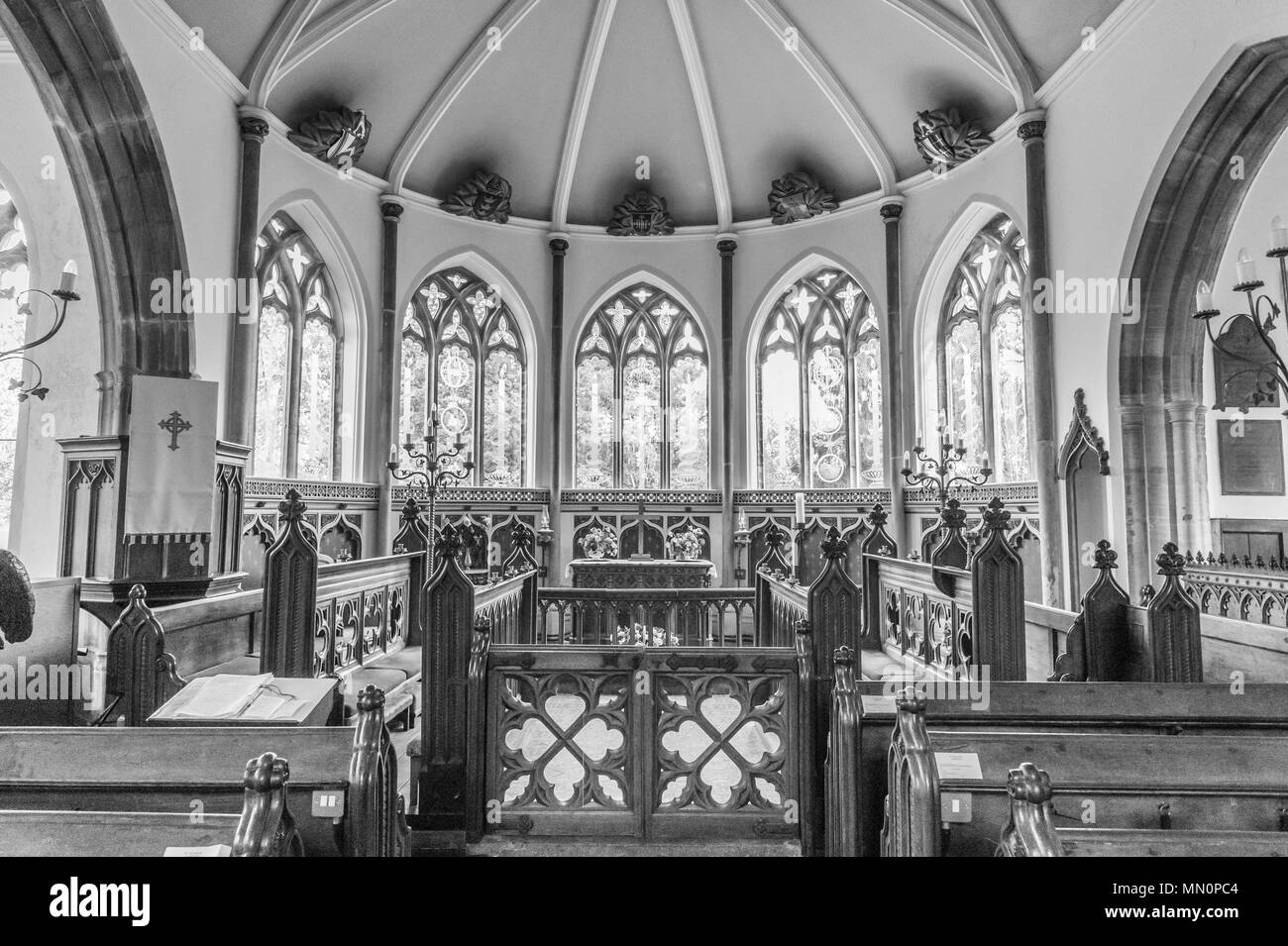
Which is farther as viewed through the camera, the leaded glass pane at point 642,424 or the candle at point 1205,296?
the leaded glass pane at point 642,424

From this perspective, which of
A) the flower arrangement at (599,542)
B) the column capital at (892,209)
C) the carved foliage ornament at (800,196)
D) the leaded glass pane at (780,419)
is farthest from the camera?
the leaded glass pane at (780,419)

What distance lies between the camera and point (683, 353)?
1256cm

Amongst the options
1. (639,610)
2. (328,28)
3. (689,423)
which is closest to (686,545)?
(689,423)

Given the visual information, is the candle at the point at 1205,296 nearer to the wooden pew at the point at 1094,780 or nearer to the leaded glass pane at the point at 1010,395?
the leaded glass pane at the point at 1010,395

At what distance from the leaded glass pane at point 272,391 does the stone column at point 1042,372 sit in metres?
9.17

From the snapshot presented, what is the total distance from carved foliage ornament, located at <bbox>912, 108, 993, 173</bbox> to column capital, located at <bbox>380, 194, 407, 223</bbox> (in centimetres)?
714

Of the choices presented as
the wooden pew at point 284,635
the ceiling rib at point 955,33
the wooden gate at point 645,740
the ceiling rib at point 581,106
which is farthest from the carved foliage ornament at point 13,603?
the ceiling rib at point 581,106

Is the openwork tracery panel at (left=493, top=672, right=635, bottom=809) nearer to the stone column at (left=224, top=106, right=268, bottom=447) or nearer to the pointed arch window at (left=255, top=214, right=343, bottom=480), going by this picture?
the stone column at (left=224, top=106, right=268, bottom=447)

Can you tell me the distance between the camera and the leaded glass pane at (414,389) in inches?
448

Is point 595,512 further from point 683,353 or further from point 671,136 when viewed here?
point 671,136

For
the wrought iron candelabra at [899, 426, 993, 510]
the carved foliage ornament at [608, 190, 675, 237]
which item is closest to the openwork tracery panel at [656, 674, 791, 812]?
the wrought iron candelabra at [899, 426, 993, 510]

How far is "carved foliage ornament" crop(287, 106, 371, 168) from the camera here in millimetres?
8953
